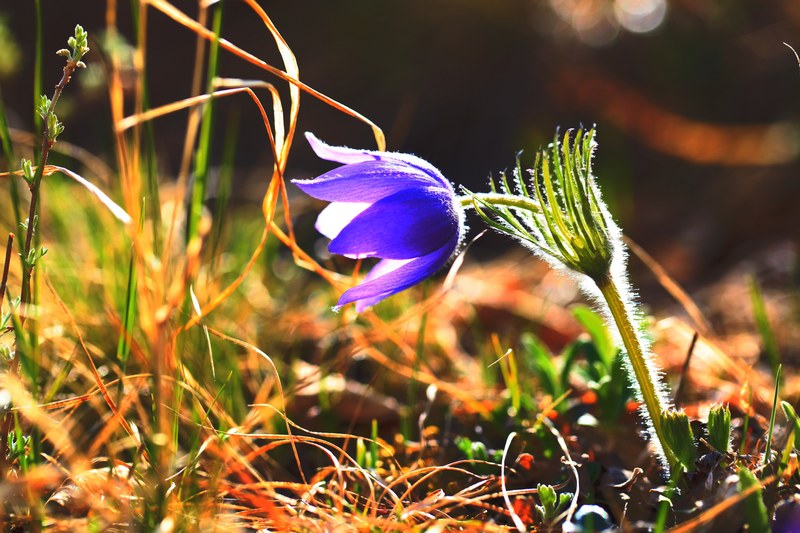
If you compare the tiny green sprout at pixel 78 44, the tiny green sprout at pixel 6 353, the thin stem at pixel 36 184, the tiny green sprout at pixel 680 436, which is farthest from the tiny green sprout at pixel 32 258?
the tiny green sprout at pixel 680 436

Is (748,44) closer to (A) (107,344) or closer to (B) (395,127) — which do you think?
(B) (395,127)

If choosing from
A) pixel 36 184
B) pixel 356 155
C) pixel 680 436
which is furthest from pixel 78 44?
pixel 680 436

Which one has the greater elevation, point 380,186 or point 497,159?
point 380,186

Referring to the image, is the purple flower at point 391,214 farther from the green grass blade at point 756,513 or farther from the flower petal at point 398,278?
the green grass blade at point 756,513

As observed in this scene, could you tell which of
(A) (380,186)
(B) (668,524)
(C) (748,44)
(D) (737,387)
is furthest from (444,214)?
(C) (748,44)

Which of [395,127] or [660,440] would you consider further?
[395,127]

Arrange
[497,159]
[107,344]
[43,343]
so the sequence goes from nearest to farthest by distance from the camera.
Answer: [43,343]
[107,344]
[497,159]

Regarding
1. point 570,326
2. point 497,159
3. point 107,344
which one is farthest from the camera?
point 497,159
